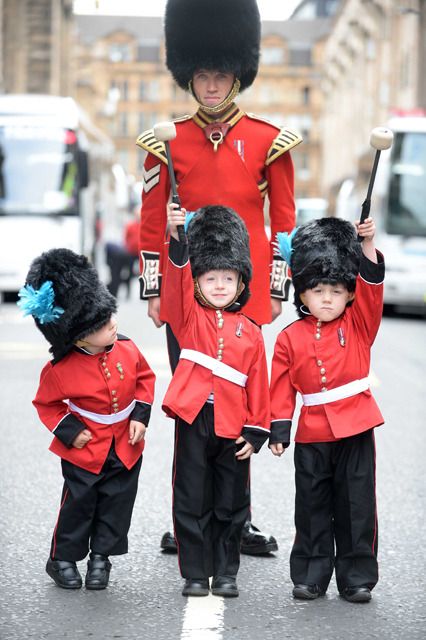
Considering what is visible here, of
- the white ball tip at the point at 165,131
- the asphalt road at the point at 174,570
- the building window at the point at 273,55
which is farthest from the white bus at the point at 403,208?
the building window at the point at 273,55

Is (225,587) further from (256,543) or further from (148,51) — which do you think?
(148,51)

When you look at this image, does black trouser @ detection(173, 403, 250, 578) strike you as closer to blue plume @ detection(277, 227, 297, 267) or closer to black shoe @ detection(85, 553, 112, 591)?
black shoe @ detection(85, 553, 112, 591)

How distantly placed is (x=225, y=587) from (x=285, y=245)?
1.26 meters

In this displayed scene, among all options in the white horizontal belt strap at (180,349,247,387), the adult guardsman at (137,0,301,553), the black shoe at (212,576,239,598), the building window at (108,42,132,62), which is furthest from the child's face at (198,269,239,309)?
the building window at (108,42,132,62)

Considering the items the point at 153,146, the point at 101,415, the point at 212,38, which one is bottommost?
the point at 101,415

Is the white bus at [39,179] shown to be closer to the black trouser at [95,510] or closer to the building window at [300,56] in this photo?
the black trouser at [95,510]

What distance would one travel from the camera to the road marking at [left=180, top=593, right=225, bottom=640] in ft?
15.3

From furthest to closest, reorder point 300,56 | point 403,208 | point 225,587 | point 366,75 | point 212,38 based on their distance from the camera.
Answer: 1. point 300,56
2. point 366,75
3. point 403,208
4. point 212,38
5. point 225,587

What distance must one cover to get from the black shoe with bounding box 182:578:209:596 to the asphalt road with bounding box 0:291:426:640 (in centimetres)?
4

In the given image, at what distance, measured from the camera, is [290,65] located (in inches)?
5256

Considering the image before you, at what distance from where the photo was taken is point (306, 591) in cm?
511

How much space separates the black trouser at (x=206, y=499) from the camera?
16.9 feet

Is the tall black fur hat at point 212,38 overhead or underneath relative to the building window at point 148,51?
underneath

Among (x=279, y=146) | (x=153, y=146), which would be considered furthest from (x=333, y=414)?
(x=153, y=146)
